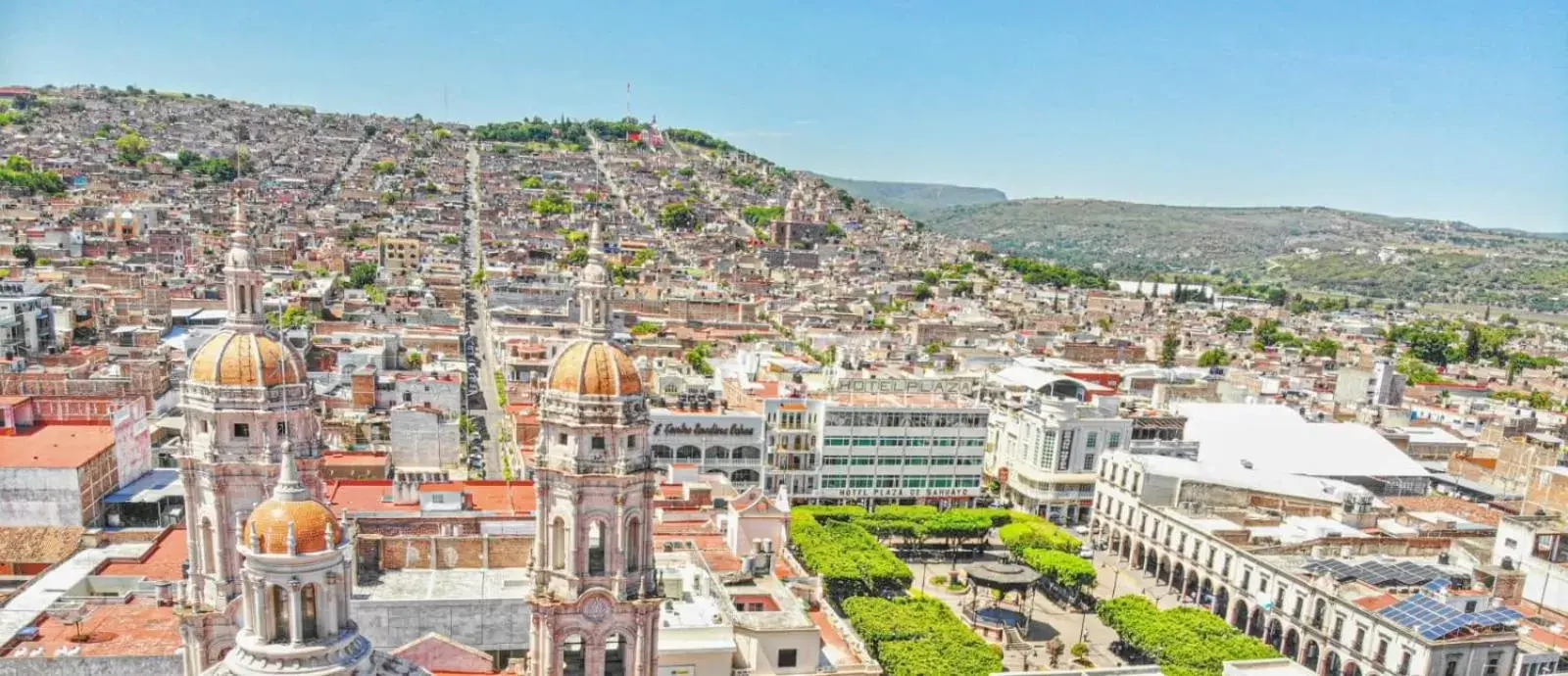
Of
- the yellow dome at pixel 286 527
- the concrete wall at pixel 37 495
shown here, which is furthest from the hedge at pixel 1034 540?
→ the concrete wall at pixel 37 495

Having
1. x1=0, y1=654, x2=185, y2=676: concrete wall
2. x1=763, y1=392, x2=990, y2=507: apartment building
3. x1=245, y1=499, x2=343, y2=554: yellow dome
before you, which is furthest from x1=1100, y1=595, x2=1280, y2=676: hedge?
x1=0, y1=654, x2=185, y2=676: concrete wall

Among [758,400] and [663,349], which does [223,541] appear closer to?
[758,400]

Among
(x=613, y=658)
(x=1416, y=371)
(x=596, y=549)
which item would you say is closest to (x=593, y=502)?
(x=596, y=549)

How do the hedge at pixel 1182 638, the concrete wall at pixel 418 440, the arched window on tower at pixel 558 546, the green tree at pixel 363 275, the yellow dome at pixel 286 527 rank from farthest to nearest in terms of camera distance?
the green tree at pixel 363 275 < the concrete wall at pixel 418 440 < the hedge at pixel 1182 638 < the arched window on tower at pixel 558 546 < the yellow dome at pixel 286 527

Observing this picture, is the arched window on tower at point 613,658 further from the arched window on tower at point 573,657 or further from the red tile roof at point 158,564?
the red tile roof at point 158,564

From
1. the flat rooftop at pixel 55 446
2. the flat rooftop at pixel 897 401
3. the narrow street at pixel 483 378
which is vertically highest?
the flat rooftop at pixel 897 401

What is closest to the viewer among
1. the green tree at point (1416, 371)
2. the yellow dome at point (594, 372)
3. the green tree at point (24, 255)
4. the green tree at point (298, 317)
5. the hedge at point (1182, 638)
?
the yellow dome at point (594, 372)

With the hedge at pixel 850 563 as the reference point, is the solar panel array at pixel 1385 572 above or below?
above
